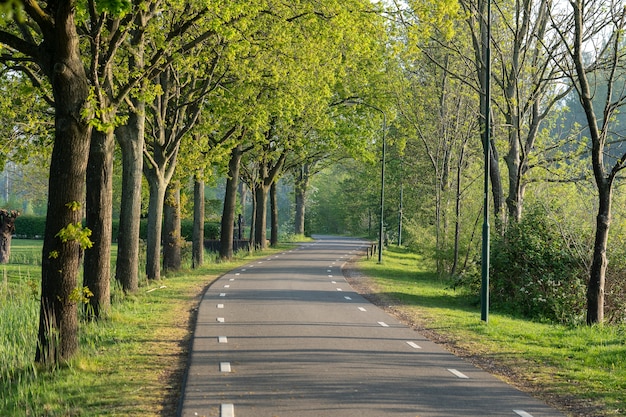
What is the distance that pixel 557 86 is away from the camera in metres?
25.6

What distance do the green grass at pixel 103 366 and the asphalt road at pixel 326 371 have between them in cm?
39

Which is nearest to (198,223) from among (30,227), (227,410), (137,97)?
(137,97)

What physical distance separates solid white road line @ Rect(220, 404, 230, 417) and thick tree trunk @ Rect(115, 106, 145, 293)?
484 inches

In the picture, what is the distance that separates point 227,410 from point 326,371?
2491 millimetres

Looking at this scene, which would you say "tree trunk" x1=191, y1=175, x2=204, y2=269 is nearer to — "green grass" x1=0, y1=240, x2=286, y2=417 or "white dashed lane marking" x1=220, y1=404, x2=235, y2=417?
"green grass" x1=0, y1=240, x2=286, y2=417

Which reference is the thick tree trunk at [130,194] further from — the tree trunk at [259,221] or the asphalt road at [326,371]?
the tree trunk at [259,221]

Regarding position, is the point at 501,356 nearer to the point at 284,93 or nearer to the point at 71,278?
the point at 71,278

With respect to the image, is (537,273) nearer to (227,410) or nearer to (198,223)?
(227,410)

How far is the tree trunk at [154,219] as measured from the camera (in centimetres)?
2381

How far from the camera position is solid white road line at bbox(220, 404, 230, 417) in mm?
7688

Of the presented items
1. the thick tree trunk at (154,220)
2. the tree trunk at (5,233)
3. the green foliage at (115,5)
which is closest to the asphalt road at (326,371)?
the green foliage at (115,5)

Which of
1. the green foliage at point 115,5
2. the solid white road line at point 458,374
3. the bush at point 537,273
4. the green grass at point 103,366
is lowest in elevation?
the green grass at point 103,366

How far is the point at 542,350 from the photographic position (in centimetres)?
1302

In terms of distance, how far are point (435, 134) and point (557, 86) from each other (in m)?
10.4
